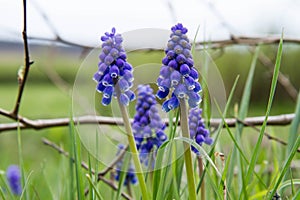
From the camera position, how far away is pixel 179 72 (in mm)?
832

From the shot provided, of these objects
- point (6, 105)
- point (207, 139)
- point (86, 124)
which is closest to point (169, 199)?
point (207, 139)

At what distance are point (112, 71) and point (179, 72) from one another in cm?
12

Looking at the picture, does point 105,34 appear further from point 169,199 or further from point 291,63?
point 291,63

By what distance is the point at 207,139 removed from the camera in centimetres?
115

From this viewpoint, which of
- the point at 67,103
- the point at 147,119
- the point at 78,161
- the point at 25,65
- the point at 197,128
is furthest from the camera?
the point at 67,103

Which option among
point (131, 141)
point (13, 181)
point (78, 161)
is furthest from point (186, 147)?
point (13, 181)

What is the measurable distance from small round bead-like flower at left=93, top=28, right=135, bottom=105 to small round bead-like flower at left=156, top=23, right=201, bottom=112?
75 mm

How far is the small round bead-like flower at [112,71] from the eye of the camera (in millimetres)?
888

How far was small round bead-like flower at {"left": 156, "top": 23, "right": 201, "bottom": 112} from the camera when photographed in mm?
826

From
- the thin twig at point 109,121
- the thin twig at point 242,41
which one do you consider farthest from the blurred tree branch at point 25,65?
the thin twig at point 242,41

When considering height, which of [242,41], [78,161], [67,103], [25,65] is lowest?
[78,161]

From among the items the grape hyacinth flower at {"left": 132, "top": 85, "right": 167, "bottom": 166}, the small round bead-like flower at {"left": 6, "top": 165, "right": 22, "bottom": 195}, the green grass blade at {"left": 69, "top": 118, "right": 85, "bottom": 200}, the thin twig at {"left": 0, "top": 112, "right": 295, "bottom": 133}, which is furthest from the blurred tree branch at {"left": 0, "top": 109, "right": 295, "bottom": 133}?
the green grass blade at {"left": 69, "top": 118, "right": 85, "bottom": 200}

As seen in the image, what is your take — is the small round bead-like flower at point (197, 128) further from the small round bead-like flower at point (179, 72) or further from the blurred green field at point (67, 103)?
the blurred green field at point (67, 103)

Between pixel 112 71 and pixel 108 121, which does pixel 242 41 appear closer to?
pixel 108 121
